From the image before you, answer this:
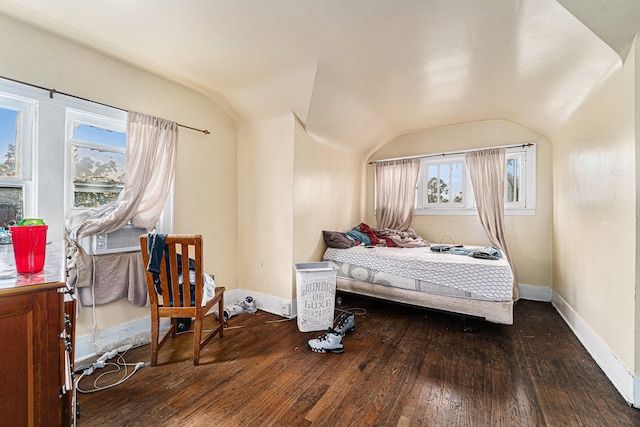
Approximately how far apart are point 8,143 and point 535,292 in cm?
542

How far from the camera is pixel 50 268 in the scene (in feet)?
3.18

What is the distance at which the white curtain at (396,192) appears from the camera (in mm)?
4141

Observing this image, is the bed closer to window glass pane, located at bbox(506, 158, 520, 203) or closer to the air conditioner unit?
window glass pane, located at bbox(506, 158, 520, 203)

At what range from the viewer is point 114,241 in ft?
7.43

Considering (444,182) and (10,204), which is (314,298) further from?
(444,182)

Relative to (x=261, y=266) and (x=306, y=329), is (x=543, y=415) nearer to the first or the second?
(x=306, y=329)

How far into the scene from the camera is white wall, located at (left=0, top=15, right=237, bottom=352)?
6.19ft

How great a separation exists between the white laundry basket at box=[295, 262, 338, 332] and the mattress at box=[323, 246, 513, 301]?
0.62 metres

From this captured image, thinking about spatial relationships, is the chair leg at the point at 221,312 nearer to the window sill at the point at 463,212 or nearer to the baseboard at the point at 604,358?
the baseboard at the point at 604,358

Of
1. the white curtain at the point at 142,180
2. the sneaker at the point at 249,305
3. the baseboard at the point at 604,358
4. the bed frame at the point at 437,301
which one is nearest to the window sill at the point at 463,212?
the baseboard at the point at 604,358

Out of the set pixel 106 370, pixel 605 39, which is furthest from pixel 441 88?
pixel 106 370

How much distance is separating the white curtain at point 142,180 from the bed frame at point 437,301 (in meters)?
2.11

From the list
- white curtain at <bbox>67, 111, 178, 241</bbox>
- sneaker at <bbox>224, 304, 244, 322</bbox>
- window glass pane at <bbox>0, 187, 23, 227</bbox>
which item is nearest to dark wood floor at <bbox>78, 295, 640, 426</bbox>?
sneaker at <bbox>224, 304, 244, 322</bbox>

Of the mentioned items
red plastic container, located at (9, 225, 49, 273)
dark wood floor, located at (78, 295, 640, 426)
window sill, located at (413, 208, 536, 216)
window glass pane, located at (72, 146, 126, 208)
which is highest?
window glass pane, located at (72, 146, 126, 208)
